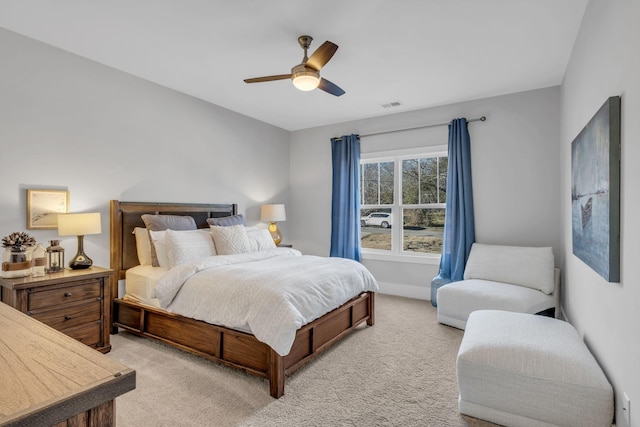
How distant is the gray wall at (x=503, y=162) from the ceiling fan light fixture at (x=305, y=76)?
2.46m

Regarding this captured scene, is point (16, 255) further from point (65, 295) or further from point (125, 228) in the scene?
point (125, 228)

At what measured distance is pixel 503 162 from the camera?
4.10 m

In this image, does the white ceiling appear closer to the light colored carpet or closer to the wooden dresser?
the wooden dresser

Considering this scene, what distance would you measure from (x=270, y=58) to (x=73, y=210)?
2.34 m

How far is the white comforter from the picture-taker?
2270mm

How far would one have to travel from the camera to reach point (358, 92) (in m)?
4.00

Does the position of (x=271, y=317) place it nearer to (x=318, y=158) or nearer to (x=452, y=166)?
(x=452, y=166)

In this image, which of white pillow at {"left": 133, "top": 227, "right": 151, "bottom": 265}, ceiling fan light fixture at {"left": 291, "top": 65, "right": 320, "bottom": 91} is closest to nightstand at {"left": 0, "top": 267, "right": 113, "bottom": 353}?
white pillow at {"left": 133, "top": 227, "right": 151, "bottom": 265}

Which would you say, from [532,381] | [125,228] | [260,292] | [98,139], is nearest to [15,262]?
[125,228]

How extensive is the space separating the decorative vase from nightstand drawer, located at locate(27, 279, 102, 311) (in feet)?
0.79

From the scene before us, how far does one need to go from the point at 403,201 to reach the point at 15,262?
4.40 metres

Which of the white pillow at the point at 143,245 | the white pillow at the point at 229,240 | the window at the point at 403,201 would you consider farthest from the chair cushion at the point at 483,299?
the white pillow at the point at 143,245

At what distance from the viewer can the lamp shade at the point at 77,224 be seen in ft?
9.09

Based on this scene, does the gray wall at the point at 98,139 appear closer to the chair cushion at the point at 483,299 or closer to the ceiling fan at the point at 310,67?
the ceiling fan at the point at 310,67
